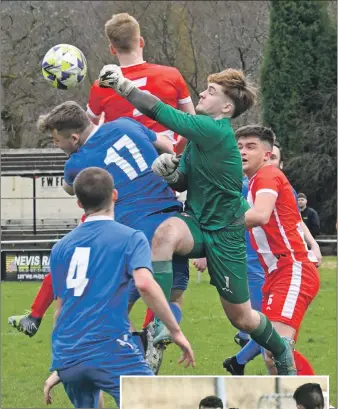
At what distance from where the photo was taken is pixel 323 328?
1577cm

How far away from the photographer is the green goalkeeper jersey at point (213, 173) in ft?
22.2

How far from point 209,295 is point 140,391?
1609cm

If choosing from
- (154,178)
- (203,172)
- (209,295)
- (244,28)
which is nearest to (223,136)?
(203,172)

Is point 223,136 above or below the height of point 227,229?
above

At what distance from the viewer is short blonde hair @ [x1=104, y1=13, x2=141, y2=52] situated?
7508mm

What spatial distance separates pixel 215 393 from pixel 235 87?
250cm

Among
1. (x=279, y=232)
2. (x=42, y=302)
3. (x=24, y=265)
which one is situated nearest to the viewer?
(x=42, y=302)

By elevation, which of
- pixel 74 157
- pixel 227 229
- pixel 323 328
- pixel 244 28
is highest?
pixel 244 28

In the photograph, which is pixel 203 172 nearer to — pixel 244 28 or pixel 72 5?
pixel 244 28

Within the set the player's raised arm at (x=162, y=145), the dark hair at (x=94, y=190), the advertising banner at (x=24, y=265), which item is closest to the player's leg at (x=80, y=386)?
the dark hair at (x=94, y=190)

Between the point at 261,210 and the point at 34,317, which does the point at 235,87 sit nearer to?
the point at 261,210

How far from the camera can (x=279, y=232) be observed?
8.06 m

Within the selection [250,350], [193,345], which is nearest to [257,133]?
[250,350]

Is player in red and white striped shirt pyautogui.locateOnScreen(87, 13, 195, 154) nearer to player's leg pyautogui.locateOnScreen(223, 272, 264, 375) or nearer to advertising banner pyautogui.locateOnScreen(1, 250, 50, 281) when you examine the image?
player's leg pyautogui.locateOnScreen(223, 272, 264, 375)
